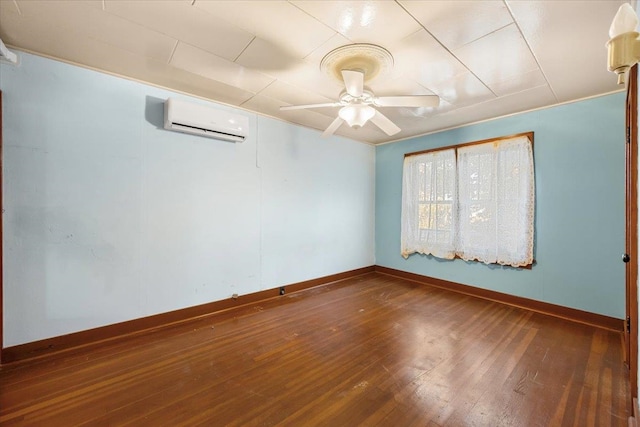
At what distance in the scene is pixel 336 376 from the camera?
6.51ft

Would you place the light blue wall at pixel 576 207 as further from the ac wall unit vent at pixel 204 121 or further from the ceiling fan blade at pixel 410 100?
the ac wall unit vent at pixel 204 121

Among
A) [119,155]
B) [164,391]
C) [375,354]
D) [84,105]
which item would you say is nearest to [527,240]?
[375,354]

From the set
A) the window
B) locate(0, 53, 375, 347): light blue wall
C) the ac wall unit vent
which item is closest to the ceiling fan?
the ac wall unit vent

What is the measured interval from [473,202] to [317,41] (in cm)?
309

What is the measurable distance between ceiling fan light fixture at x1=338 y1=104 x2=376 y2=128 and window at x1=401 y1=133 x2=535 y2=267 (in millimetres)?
2217

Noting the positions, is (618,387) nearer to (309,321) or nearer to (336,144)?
(309,321)

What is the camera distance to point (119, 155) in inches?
98.9

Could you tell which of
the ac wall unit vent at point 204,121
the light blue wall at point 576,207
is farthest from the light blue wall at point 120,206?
the light blue wall at point 576,207

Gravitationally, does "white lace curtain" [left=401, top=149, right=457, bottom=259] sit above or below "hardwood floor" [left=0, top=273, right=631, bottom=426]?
above

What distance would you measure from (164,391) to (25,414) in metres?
0.75

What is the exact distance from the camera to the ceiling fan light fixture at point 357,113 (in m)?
2.33

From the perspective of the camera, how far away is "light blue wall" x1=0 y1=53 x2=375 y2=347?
2.15m

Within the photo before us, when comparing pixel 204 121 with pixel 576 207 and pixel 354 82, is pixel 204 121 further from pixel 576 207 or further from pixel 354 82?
pixel 576 207

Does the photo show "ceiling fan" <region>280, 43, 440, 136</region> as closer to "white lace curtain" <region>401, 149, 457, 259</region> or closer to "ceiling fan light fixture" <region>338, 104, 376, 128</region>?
"ceiling fan light fixture" <region>338, 104, 376, 128</region>
